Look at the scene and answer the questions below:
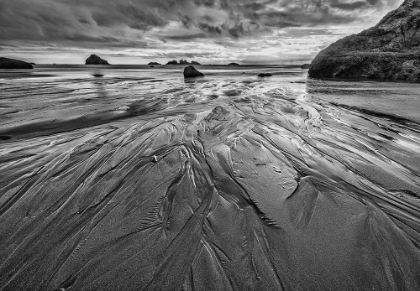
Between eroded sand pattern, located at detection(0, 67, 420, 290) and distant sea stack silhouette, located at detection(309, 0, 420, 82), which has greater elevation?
distant sea stack silhouette, located at detection(309, 0, 420, 82)

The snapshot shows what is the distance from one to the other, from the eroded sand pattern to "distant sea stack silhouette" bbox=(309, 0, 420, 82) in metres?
12.6

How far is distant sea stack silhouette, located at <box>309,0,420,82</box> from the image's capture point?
12.1 meters

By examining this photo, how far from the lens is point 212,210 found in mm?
1823

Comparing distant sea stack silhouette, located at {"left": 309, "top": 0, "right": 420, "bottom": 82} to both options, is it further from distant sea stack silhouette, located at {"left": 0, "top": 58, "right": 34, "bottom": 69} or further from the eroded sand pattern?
distant sea stack silhouette, located at {"left": 0, "top": 58, "right": 34, "bottom": 69}

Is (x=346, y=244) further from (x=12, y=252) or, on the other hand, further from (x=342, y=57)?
(x=342, y=57)

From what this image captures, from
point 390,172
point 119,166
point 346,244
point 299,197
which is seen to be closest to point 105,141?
point 119,166

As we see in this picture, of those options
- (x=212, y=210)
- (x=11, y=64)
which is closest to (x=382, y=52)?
(x=212, y=210)

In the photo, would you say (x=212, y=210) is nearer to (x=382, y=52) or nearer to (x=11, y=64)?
(x=382, y=52)

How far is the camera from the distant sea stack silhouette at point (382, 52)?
39.8 ft

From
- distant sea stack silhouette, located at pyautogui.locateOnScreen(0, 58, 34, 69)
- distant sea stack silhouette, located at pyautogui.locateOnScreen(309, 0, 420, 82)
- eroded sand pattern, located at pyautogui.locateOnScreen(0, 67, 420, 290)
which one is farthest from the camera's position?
distant sea stack silhouette, located at pyautogui.locateOnScreen(0, 58, 34, 69)

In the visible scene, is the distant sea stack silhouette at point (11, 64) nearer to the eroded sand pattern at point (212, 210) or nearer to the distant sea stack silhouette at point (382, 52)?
the eroded sand pattern at point (212, 210)

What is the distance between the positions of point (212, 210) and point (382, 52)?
723 inches

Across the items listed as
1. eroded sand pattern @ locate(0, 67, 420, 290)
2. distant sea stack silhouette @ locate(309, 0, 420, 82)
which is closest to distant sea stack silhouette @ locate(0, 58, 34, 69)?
eroded sand pattern @ locate(0, 67, 420, 290)

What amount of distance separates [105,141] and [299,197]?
134 inches
